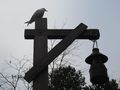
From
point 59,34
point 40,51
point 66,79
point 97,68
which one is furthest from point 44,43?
point 66,79

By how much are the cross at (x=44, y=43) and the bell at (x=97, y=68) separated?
0.39 meters

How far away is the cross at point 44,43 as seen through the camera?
421 cm

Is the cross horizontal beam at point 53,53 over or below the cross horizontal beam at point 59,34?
below

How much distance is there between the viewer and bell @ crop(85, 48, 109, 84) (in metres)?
4.21

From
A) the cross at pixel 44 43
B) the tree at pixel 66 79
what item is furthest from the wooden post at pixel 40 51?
the tree at pixel 66 79

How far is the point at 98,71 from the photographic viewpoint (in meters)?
4.20

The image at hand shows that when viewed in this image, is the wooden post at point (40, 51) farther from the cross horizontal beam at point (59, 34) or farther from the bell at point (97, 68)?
the bell at point (97, 68)

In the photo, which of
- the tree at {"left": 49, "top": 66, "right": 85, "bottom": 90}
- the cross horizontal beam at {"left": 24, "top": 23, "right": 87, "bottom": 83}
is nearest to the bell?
the cross horizontal beam at {"left": 24, "top": 23, "right": 87, "bottom": 83}

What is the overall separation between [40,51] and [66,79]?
1366 cm

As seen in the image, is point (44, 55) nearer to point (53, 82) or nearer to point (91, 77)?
point (91, 77)

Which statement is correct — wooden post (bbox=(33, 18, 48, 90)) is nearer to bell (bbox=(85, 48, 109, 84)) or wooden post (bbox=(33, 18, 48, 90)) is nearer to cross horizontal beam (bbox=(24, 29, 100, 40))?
cross horizontal beam (bbox=(24, 29, 100, 40))

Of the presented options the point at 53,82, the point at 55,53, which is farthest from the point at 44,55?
the point at 53,82

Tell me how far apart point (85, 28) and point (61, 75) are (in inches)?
495

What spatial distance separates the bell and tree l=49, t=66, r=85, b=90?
10.1m
